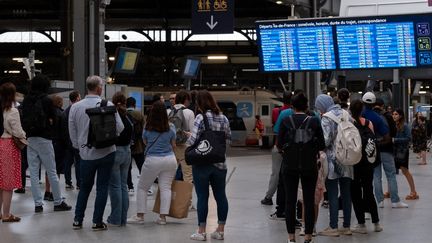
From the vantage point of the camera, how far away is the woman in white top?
30.8ft

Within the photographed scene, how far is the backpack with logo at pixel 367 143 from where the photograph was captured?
895 centimetres

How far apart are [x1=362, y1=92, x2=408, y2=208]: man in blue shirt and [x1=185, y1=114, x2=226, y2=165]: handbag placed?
2852 millimetres

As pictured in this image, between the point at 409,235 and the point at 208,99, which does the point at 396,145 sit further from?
the point at 208,99

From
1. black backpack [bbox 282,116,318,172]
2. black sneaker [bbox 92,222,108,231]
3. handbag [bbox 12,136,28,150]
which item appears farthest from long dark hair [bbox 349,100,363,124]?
handbag [bbox 12,136,28,150]

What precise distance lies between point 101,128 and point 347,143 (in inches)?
108

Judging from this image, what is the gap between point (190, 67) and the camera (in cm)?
2352

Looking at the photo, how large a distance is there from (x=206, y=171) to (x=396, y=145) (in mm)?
5002

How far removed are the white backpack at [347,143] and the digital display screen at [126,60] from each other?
10.9 meters

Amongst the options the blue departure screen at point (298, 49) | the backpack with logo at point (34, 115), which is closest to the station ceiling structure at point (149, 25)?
the blue departure screen at point (298, 49)

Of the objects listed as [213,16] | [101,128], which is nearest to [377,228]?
[101,128]

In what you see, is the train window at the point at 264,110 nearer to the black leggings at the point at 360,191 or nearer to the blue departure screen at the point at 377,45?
the blue departure screen at the point at 377,45

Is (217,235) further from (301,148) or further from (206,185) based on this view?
(301,148)

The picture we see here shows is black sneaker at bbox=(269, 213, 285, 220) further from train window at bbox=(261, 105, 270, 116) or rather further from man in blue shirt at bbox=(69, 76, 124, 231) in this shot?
train window at bbox=(261, 105, 270, 116)

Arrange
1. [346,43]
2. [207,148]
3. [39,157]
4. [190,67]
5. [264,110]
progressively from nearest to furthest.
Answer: [207,148] → [39,157] → [346,43] → [190,67] → [264,110]
